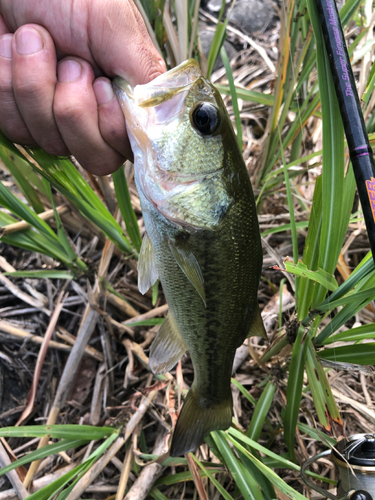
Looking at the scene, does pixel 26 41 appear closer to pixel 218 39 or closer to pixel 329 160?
pixel 329 160

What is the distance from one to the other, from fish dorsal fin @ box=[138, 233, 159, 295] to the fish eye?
47 cm

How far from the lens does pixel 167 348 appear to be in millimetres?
1612

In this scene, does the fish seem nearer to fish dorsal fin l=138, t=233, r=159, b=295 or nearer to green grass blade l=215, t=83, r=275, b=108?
fish dorsal fin l=138, t=233, r=159, b=295

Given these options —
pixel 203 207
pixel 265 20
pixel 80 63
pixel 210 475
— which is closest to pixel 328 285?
pixel 203 207

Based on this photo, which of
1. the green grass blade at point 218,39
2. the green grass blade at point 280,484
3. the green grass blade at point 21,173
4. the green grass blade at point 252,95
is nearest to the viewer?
the green grass blade at point 280,484

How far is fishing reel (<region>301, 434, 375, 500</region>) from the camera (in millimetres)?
1301

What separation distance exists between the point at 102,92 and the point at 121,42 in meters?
0.17

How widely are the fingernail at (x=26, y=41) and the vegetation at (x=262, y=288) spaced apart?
0.33m

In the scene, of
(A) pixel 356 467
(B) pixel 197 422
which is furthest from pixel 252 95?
(A) pixel 356 467

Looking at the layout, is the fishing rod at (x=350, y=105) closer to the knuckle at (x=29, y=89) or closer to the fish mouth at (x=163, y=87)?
the fish mouth at (x=163, y=87)

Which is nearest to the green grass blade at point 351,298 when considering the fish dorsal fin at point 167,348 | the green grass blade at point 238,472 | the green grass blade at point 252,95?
the fish dorsal fin at point 167,348

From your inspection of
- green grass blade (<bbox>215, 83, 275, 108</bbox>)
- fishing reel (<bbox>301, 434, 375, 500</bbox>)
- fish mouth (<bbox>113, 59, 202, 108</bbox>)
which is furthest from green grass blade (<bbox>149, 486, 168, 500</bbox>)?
green grass blade (<bbox>215, 83, 275, 108</bbox>)

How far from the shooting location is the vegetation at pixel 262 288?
1.48 meters

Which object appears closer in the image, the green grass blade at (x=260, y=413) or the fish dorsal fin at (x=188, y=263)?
the fish dorsal fin at (x=188, y=263)
